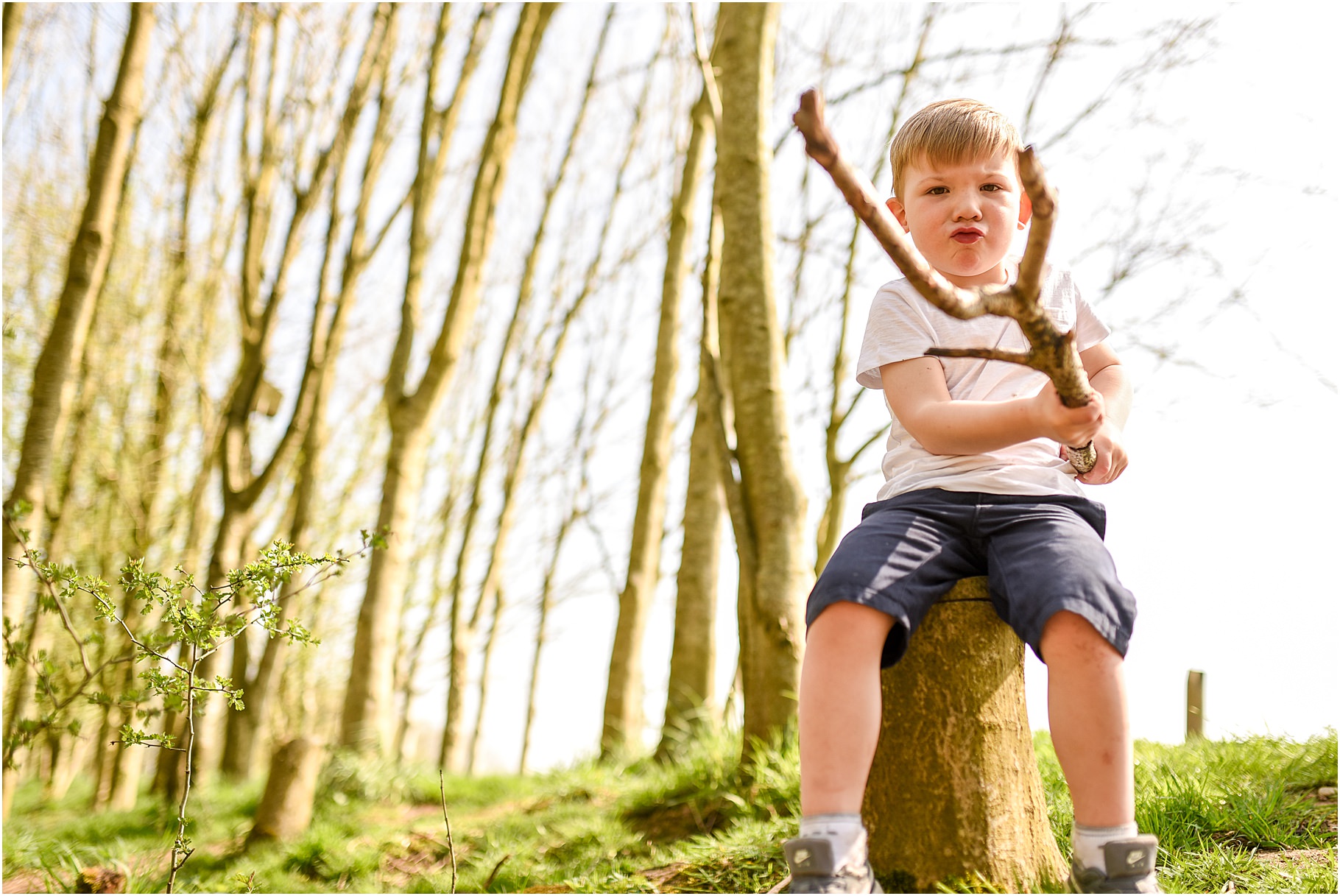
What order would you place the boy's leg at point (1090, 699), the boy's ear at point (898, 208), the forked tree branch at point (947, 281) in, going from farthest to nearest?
the boy's ear at point (898, 208), the boy's leg at point (1090, 699), the forked tree branch at point (947, 281)

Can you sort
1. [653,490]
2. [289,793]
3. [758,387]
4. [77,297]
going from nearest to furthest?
[758,387], [77,297], [289,793], [653,490]

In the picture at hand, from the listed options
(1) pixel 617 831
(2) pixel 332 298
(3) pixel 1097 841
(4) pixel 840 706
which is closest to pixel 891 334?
(4) pixel 840 706

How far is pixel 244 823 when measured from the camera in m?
4.81

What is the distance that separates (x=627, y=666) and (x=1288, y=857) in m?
4.28

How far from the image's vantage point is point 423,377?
17.7ft

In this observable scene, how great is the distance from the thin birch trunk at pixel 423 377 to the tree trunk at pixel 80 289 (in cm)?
188

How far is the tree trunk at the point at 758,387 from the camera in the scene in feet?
9.71

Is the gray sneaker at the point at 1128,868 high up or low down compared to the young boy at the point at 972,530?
down

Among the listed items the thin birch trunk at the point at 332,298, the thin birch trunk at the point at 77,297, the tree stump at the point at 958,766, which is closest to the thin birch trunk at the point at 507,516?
the thin birch trunk at the point at 332,298

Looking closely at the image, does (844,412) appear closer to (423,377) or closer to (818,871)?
(423,377)

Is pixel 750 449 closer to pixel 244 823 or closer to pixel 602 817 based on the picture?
pixel 602 817

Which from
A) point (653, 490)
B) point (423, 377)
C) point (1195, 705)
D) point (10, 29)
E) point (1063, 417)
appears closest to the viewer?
point (1063, 417)

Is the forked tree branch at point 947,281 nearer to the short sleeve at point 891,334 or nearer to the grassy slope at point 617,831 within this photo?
the short sleeve at point 891,334

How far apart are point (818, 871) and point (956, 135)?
1.29 meters
